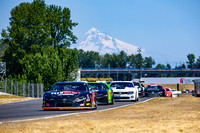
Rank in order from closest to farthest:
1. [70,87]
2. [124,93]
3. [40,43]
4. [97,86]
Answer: [70,87] < [97,86] < [124,93] < [40,43]

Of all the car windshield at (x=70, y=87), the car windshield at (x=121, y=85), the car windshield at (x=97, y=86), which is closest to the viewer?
the car windshield at (x=70, y=87)

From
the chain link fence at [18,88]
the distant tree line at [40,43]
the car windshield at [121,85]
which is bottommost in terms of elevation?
the chain link fence at [18,88]

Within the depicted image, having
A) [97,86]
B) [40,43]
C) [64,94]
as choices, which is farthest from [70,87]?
[40,43]

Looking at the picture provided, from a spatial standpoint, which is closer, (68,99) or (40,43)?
(68,99)

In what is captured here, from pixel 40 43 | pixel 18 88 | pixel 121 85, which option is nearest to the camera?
pixel 121 85

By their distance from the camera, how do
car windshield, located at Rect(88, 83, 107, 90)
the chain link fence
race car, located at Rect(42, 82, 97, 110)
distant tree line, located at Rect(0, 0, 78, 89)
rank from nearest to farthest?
race car, located at Rect(42, 82, 97, 110) < car windshield, located at Rect(88, 83, 107, 90) < the chain link fence < distant tree line, located at Rect(0, 0, 78, 89)

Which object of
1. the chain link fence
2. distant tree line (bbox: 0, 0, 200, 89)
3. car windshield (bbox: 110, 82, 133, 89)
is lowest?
the chain link fence

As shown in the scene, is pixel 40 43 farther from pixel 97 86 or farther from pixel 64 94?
pixel 64 94

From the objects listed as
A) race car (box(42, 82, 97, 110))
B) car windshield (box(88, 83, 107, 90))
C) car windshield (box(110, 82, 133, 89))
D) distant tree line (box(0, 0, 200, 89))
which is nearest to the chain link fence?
distant tree line (box(0, 0, 200, 89))

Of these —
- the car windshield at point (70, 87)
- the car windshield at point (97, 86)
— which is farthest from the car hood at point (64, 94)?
the car windshield at point (97, 86)

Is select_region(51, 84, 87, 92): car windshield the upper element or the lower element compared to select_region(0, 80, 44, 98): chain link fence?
upper

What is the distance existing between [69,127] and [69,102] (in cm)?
747

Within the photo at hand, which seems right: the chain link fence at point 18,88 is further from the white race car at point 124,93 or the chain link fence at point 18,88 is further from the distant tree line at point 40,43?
the white race car at point 124,93

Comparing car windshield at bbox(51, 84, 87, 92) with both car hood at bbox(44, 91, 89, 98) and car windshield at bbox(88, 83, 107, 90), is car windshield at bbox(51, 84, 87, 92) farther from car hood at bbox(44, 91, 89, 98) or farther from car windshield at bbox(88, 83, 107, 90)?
car windshield at bbox(88, 83, 107, 90)
